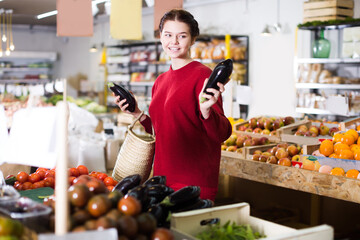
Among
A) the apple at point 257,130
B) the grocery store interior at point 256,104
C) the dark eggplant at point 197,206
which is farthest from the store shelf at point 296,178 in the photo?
the dark eggplant at point 197,206

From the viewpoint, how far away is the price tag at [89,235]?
117cm

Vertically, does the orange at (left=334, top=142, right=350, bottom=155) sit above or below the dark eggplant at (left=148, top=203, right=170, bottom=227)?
below

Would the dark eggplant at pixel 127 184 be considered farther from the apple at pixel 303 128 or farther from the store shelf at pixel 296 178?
the apple at pixel 303 128

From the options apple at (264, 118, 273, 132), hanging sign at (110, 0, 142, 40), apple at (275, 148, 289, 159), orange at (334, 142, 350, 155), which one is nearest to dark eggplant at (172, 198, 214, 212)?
hanging sign at (110, 0, 142, 40)

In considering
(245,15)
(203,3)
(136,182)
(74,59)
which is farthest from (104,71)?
(136,182)

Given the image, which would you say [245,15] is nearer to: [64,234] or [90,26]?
[90,26]

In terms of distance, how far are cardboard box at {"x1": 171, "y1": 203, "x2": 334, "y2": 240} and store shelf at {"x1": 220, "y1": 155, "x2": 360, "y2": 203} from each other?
5.38ft

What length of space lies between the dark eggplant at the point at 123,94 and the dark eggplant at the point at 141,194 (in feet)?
2.93

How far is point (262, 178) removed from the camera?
3.79 meters

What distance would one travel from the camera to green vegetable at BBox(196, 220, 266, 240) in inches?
63.7

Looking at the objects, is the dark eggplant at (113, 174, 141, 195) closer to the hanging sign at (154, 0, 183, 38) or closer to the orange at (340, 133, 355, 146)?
the hanging sign at (154, 0, 183, 38)

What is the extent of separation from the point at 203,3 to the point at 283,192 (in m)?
5.51

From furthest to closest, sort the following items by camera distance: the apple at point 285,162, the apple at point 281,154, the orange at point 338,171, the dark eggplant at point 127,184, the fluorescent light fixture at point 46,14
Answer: the fluorescent light fixture at point 46,14, the apple at point 281,154, the apple at point 285,162, the orange at point 338,171, the dark eggplant at point 127,184

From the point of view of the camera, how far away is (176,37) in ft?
7.77
